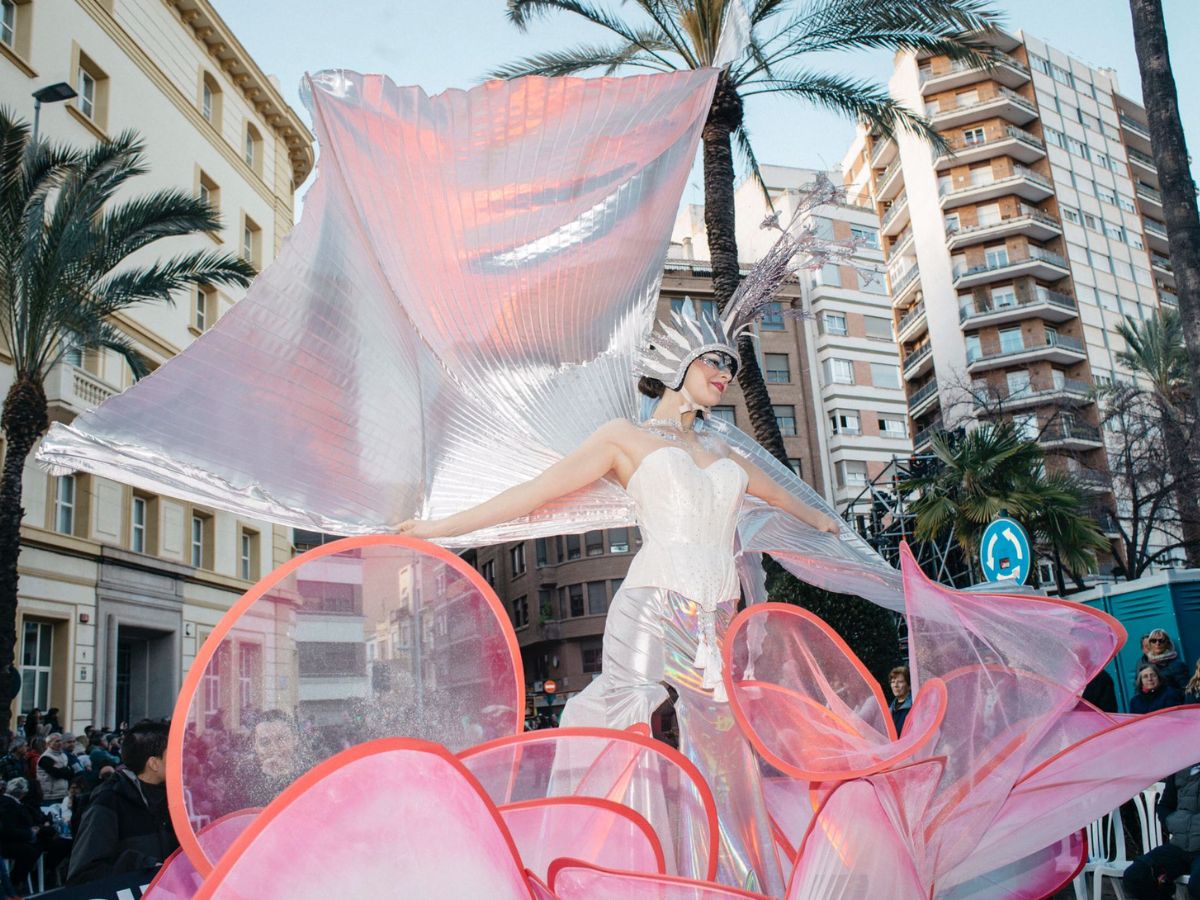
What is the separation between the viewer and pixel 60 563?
56.7ft

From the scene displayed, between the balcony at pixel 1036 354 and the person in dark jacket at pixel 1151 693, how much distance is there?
4230 cm

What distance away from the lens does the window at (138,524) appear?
20125mm

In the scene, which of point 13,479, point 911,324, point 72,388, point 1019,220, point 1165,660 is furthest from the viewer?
point 911,324

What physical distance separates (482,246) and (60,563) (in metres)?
16.5

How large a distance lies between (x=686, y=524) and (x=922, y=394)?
1919 inches

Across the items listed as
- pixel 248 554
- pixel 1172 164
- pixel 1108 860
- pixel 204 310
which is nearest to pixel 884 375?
pixel 248 554

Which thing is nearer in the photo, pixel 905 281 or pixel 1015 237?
pixel 1015 237

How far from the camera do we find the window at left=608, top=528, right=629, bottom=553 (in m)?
41.0

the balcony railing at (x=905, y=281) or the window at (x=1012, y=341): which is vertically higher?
the balcony railing at (x=905, y=281)

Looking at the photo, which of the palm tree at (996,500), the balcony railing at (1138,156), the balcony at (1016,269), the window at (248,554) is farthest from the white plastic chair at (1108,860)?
the balcony railing at (1138,156)

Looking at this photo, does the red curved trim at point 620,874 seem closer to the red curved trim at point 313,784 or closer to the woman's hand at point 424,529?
the red curved trim at point 313,784

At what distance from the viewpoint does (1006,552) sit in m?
8.91

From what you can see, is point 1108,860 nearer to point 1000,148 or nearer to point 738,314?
point 738,314

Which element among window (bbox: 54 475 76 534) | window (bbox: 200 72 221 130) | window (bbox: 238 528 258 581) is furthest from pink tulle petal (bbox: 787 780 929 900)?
window (bbox: 200 72 221 130)
